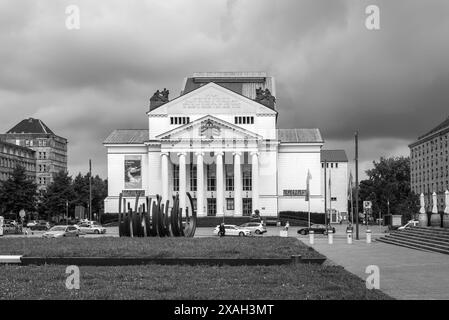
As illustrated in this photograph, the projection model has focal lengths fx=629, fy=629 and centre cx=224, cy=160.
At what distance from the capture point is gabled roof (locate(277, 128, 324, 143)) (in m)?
106

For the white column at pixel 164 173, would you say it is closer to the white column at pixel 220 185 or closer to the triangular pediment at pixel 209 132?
the triangular pediment at pixel 209 132

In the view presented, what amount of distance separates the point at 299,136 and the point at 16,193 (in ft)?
157

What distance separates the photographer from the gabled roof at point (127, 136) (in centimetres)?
10669

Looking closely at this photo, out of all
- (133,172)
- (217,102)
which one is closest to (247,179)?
(217,102)

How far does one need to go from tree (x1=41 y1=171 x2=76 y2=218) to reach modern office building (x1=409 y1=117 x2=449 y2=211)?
214 ft

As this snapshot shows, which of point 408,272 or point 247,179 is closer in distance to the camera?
point 408,272

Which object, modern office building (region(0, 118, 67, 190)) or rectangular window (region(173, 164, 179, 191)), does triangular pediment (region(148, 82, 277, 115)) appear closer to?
rectangular window (region(173, 164, 179, 191))

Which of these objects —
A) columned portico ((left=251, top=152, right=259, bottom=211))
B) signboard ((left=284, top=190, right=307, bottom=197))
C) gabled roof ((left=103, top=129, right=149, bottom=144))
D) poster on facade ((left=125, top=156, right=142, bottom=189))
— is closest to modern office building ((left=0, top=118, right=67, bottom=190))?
gabled roof ((left=103, top=129, right=149, bottom=144))

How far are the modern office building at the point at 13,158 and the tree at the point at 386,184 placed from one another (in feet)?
267

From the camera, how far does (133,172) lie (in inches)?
4139

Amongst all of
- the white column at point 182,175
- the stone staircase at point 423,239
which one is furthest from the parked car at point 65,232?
the white column at point 182,175

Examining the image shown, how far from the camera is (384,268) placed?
23828 mm

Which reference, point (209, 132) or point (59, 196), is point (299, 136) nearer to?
point (209, 132)

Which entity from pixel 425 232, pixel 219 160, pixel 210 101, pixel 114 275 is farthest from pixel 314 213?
pixel 114 275
